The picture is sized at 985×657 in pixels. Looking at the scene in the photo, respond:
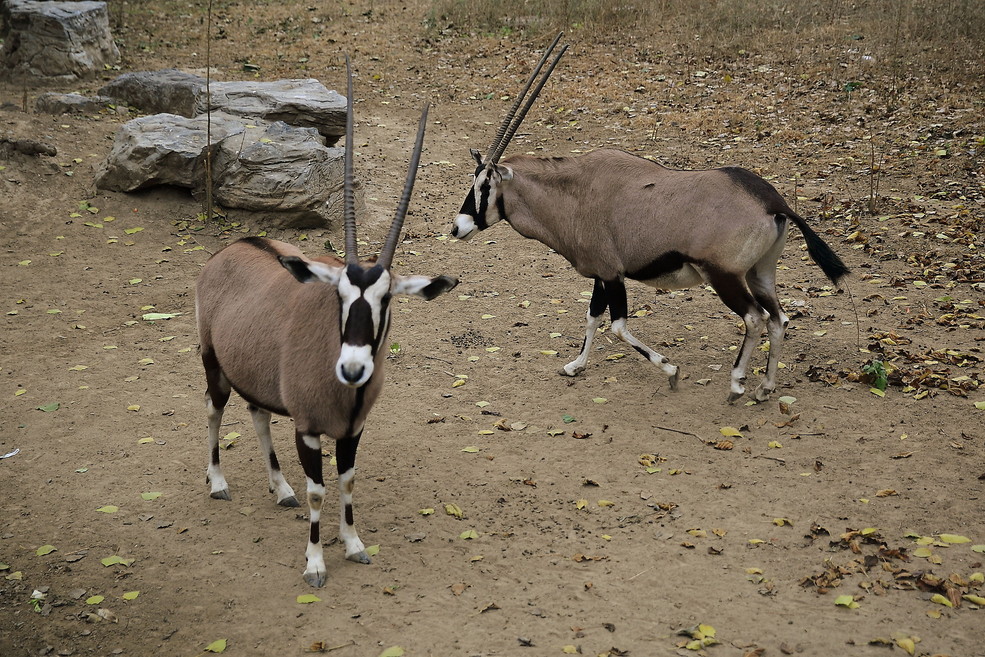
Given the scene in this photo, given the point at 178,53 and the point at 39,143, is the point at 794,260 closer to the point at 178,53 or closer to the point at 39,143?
the point at 39,143

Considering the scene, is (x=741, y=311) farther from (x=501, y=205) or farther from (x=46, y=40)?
(x=46, y=40)

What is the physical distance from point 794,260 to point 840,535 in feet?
18.2

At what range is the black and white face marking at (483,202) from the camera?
8.54m

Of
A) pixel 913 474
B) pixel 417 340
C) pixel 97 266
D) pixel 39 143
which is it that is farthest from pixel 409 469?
pixel 39 143

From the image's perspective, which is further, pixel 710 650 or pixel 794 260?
pixel 794 260

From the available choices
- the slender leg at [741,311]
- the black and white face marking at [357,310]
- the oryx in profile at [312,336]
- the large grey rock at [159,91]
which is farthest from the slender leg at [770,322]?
the large grey rock at [159,91]

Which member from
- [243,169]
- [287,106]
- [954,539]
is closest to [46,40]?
[287,106]

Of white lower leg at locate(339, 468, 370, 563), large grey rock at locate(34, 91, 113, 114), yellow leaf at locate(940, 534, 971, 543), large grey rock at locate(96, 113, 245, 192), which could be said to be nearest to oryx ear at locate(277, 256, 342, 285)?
white lower leg at locate(339, 468, 370, 563)

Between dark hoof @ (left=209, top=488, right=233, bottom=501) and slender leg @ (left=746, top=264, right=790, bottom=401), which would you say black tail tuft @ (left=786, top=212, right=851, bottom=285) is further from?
dark hoof @ (left=209, top=488, right=233, bottom=501)

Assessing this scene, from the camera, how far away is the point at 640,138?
14.5 meters

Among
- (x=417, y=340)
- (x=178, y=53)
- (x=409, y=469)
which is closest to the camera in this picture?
(x=409, y=469)

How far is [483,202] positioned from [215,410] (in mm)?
3548

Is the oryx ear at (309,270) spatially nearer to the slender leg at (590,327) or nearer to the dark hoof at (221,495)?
the dark hoof at (221,495)

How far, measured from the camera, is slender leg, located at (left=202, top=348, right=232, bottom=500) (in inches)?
240
